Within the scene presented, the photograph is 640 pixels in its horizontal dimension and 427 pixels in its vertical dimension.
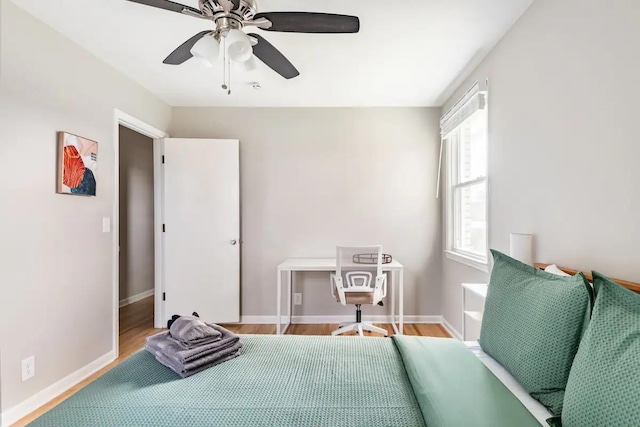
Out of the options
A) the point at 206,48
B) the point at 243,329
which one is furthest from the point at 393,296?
the point at 206,48

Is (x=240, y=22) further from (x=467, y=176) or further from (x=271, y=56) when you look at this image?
(x=467, y=176)

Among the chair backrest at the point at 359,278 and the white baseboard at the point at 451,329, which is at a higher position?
the chair backrest at the point at 359,278

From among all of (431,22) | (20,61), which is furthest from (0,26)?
(431,22)

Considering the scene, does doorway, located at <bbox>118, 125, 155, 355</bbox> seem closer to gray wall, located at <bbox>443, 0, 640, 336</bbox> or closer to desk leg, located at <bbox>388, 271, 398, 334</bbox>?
desk leg, located at <bbox>388, 271, 398, 334</bbox>

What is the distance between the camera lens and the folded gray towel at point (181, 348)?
4.37 feet

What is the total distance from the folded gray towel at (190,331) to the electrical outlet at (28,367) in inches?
51.5

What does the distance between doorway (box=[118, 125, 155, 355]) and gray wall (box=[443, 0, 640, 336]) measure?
419 centimetres

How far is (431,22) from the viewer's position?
2.16 meters

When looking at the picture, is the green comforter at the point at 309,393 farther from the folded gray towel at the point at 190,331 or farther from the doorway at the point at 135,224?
the doorway at the point at 135,224

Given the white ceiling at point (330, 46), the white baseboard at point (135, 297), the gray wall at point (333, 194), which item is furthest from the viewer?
the white baseboard at point (135, 297)

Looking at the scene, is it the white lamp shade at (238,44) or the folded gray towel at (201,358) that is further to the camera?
the white lamp shade at (238,44)

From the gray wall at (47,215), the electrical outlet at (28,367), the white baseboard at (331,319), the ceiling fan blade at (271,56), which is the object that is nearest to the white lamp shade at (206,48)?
the ceiling fan blade at (271,56)

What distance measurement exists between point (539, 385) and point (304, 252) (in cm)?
288

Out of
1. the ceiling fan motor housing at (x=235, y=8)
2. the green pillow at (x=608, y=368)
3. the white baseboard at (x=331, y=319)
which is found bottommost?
the white baseboard at (x=331, y=319)
